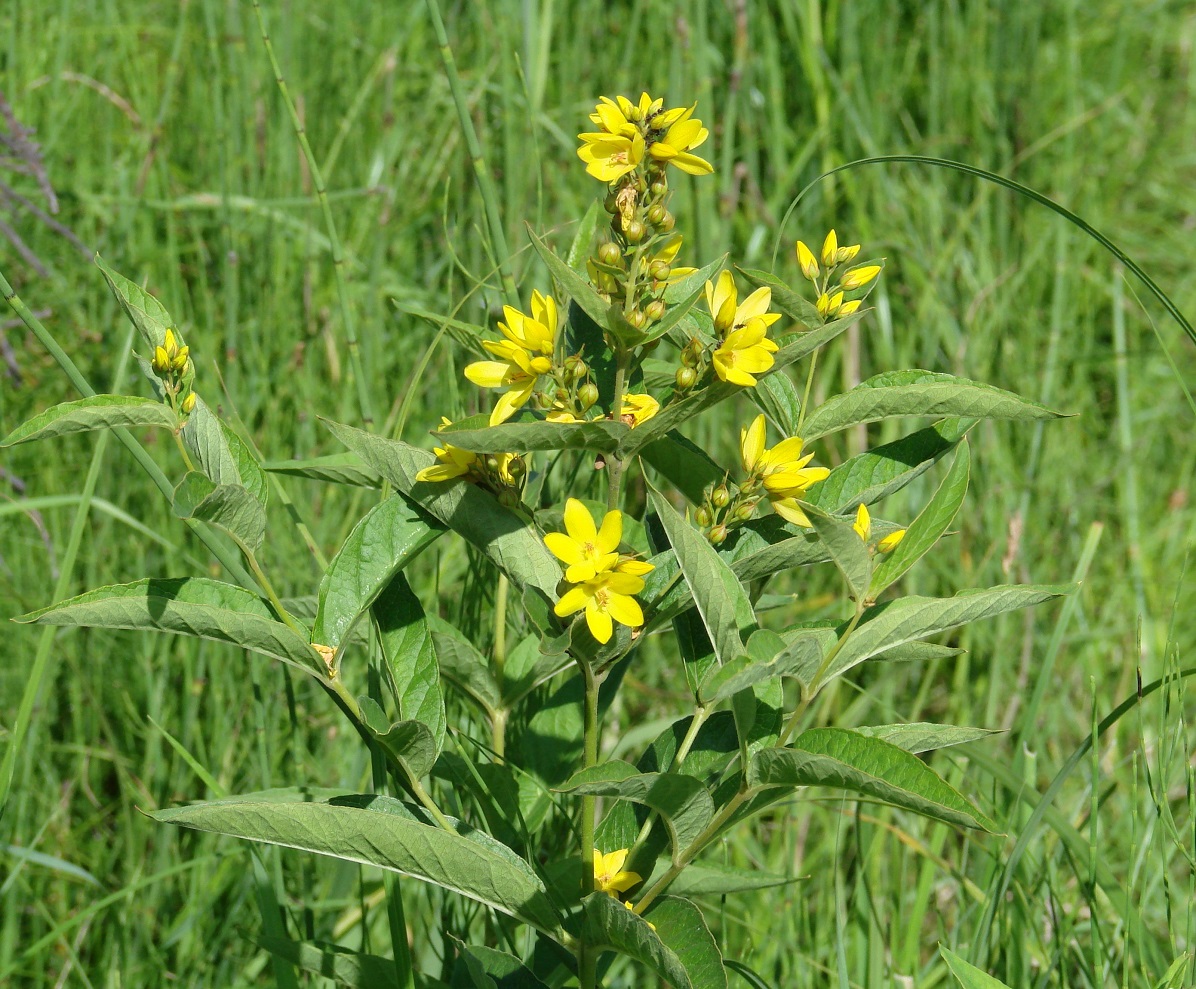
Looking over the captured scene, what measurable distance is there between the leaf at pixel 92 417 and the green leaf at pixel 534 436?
0.68 feet

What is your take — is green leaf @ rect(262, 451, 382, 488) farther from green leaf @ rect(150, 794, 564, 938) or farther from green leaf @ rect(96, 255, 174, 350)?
green leaf @ rect(150, 794, 564, 938)

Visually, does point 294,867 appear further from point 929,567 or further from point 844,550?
point 929,567

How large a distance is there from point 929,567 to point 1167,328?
3.54 ft

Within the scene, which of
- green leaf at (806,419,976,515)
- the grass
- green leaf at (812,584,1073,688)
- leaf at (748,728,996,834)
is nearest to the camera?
leaf at (748,728,996,834)

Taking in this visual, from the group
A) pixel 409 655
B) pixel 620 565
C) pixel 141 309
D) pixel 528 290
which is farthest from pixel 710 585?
pixel 528 290

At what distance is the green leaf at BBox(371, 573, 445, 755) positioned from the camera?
888mm

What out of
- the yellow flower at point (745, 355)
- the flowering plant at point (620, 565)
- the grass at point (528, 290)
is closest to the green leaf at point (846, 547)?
the flowering plant at point (620, 565)

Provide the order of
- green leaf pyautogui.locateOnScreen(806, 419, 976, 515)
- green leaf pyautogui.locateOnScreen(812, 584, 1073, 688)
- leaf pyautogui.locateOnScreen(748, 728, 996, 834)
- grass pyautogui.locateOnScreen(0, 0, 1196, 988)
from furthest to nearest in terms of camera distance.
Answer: grass pyautogui.locateOnScreen(0, 0, 1196, 988) → green leaf pyautogui.locateOnScreen(806, 419, 976, 515) → green leaf pyautogui.locateOnScreen(812, 584, 1073, 688) → leaf pyautogui.locateOnScreen(748, 728, 996, 834)

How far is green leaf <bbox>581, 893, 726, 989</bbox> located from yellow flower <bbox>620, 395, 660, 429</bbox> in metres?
0.34

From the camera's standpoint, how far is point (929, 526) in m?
0.80

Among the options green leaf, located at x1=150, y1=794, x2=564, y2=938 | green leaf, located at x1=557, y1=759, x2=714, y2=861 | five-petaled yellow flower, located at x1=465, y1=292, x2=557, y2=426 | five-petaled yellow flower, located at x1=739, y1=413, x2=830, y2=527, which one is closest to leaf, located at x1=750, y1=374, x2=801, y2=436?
five-petaled yellow flower, located at x1=739, y1=413, x2=830, y2=527

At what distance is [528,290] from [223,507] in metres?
1.23

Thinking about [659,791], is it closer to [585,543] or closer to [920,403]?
[585,543]

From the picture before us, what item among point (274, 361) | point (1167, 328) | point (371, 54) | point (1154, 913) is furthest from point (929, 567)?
point (371, 54)
